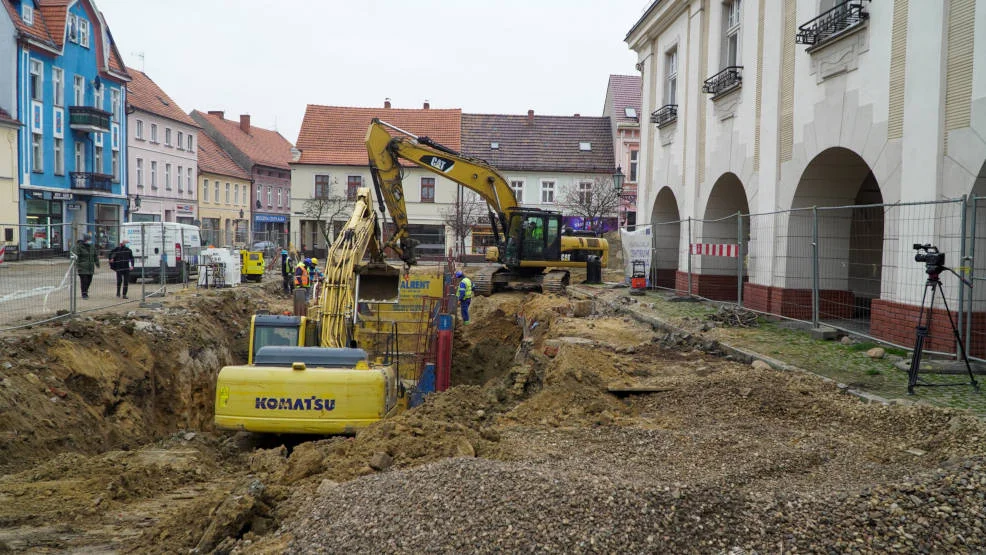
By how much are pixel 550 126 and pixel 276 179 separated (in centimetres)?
2550

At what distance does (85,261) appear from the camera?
1656 cm

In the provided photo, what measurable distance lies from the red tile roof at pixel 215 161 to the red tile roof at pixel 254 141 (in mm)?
1306

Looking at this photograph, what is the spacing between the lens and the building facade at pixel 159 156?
43469 mm

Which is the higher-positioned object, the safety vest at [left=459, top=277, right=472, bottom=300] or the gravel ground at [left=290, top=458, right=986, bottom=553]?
the safety vest at [left=459, top=277, right=472, bottom=300]

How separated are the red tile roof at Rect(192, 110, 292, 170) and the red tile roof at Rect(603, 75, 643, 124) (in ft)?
75.6

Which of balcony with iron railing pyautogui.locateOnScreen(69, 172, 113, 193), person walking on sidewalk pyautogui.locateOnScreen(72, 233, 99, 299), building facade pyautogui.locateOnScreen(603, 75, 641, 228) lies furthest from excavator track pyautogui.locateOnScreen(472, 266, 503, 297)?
building facade pyautogui.locateOnScreen(603, 75, 641, 228)

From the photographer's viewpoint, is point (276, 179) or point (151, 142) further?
point (276, 179)

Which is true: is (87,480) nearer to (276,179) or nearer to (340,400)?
(340,400)

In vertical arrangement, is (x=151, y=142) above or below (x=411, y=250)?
above

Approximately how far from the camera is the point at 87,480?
282 inches

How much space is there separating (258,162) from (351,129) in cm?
1310

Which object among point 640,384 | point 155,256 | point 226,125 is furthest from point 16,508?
point 226,125

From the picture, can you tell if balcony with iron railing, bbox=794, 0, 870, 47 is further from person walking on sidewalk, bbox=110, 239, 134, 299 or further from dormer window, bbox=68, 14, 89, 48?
dormer window, bbox=68, 14, 89, 48

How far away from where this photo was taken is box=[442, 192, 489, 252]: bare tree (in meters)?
42.3
